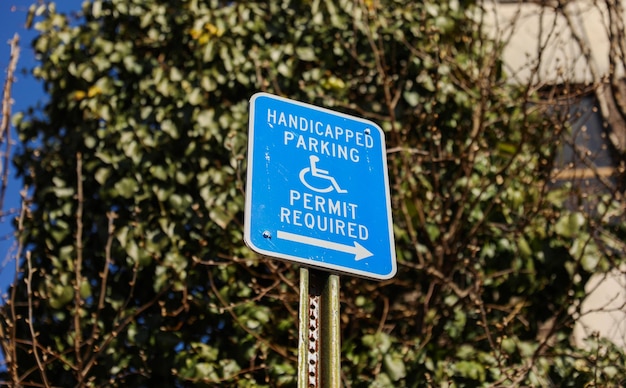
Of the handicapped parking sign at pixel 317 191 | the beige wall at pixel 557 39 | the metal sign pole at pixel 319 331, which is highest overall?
the beige wall at pixel 557 39

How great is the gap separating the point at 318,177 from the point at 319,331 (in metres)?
0.51

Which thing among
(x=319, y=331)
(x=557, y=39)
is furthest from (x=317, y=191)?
(x=557, y=39)

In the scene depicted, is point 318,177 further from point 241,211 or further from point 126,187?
point 126,187

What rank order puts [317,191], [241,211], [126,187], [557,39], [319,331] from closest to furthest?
[319,331] < [317,191] < [241,211] < [126,187] < [557,39]

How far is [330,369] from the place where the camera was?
94.8 inches

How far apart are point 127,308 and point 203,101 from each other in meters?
1.61

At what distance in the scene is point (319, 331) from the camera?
2506 mm

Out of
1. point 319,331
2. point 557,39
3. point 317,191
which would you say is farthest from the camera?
point 557,39

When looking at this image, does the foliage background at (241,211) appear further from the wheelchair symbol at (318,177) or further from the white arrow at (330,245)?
the white arrow at (330,245)

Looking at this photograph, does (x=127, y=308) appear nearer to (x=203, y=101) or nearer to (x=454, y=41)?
(x=203, y=101)

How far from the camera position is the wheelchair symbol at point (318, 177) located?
8.71 ft

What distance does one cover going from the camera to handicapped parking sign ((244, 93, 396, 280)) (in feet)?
8.21

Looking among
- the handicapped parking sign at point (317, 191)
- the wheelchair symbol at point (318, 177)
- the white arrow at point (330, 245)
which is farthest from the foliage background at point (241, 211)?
the white arrow at point (330, 245)

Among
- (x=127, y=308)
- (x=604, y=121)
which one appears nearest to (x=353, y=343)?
(x=127, y=308)
